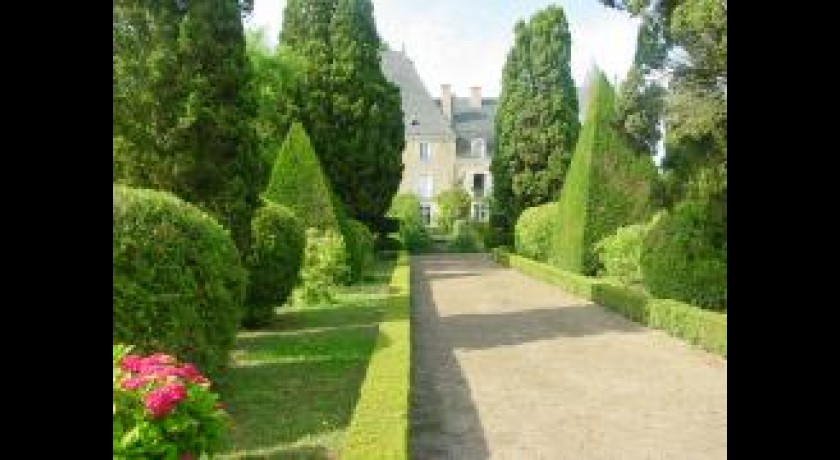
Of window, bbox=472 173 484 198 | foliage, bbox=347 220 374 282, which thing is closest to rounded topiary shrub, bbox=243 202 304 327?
foliage, bbox=347 220 374 282

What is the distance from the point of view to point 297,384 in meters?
10.1

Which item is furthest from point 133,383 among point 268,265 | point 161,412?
point 268,265

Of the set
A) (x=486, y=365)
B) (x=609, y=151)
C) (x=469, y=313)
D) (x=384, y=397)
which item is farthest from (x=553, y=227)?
(x=384, y=397)

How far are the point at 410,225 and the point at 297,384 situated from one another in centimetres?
3808

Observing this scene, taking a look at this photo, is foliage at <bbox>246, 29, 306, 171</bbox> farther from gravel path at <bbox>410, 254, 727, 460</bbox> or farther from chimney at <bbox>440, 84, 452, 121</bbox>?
chimney at <bbox>440, 84, 452, 121</bbox>

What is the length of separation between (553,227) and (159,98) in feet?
66.4

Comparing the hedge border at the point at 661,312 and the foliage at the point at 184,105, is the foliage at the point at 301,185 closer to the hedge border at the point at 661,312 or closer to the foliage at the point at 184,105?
the hedge border at the point at 661,312

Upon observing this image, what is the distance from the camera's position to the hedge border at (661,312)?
12.8 meters

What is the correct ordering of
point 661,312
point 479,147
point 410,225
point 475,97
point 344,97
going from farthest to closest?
point 475,97, point 479,147, point 410,225, point 344,97, point 661,312

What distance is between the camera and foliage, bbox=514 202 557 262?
3188 centimetres

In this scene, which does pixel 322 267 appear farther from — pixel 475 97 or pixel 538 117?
pixel 475 97

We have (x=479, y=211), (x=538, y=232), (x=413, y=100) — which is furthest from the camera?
(x=479, y=211)

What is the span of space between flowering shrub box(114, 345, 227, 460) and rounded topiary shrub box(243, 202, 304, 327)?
27.9 feet
